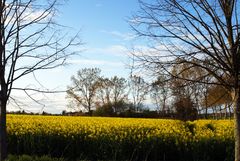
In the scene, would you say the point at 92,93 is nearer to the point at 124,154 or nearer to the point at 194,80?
the point at 124,154

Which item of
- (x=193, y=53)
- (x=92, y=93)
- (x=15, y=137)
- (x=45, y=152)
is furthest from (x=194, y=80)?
(x=92, y=93)

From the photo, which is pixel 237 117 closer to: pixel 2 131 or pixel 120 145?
pixel 2 131

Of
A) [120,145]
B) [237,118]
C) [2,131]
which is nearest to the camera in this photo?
[237,118]

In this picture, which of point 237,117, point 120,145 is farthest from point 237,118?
point 120,145

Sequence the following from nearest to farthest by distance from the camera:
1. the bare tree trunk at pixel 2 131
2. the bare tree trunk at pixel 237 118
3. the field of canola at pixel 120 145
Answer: the bare tree trunk at pixel 237 118
the bare tree trunk at pixel 2 131
the field of canola at pixel 120 145

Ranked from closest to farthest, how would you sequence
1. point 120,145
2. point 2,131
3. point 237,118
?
point 237,118
point 2,131
point 120,145

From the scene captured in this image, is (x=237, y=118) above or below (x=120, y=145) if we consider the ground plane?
above

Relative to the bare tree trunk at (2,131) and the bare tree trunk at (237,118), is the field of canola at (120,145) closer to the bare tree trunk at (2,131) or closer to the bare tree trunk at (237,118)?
the bare tree trunk at (2,131)

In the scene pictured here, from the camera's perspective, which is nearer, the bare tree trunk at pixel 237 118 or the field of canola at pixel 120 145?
the bare tree trunk at pixel 237 118

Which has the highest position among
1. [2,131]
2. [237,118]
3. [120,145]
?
[237,118]

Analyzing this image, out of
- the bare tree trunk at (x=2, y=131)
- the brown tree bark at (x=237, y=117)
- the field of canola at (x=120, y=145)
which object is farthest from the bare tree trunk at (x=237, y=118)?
the field of canola at (x=120, y=145)

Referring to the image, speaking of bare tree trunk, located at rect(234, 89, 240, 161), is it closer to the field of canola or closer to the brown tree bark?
the brown tree bark

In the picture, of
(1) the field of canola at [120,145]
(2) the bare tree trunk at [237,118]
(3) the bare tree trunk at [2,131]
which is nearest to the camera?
(2) the bare tree trunk at [237,118]

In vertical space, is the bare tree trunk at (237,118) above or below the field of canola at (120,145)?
above
